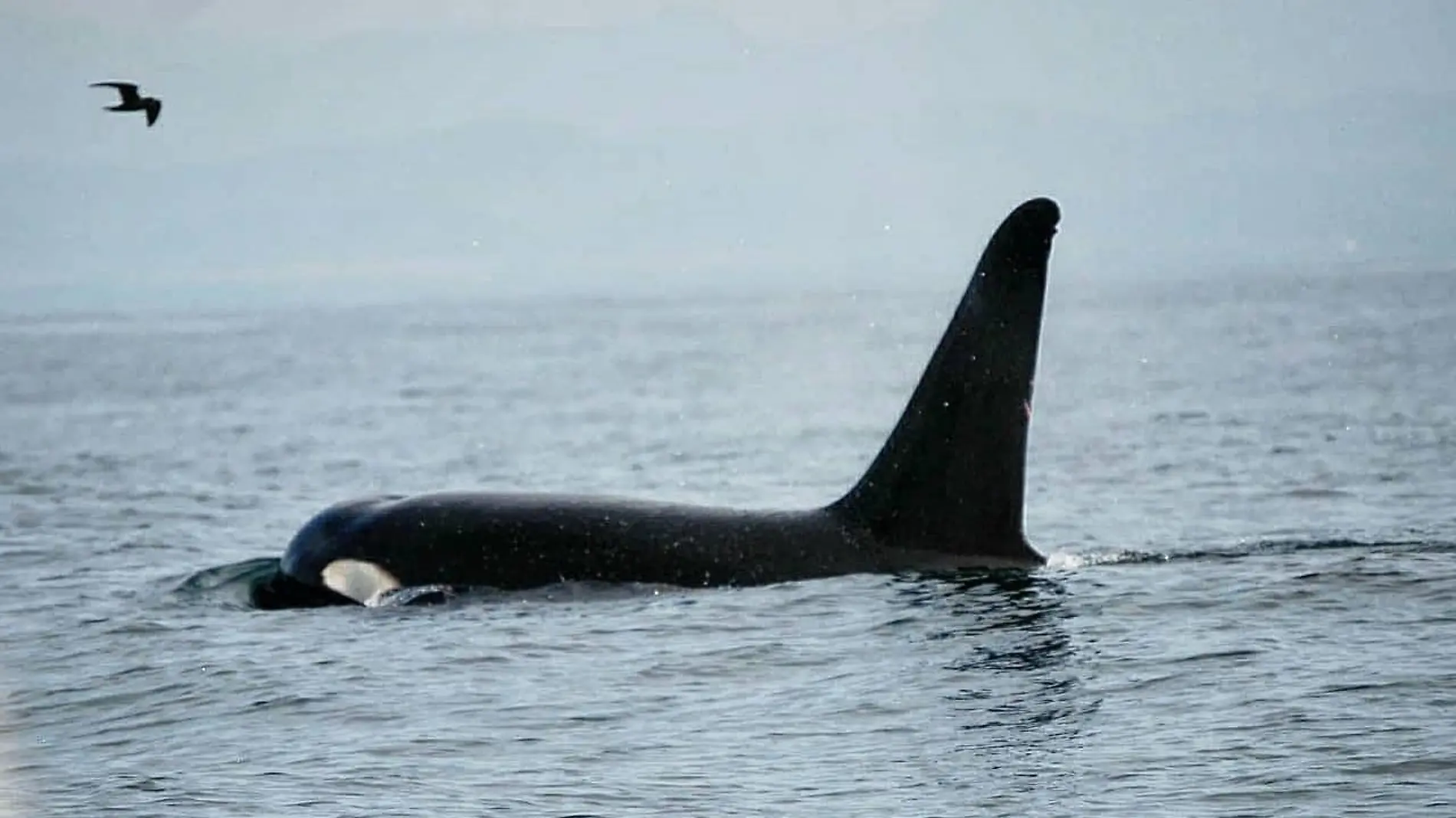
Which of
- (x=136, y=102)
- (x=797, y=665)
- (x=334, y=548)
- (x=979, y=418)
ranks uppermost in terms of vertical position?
(x=136, y=102)

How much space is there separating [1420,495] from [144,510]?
12.3 meters

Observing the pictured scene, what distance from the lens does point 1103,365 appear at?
5475cm

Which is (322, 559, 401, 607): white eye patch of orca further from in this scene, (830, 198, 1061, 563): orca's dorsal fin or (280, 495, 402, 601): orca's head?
(830, 198, 1061, 563): orca's dorsal fin

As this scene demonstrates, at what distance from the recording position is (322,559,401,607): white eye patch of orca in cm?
1481

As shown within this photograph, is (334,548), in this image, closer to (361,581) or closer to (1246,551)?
(361,581)

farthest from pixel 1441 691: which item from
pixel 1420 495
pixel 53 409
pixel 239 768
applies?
pixel 53 409

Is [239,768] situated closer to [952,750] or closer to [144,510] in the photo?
[952,750]

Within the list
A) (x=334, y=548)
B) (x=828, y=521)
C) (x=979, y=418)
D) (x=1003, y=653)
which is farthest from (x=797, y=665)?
(x=334, y=548)

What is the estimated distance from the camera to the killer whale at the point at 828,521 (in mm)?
14148

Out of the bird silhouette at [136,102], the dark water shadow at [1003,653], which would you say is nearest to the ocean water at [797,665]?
the dark water shadow at [1003,653]

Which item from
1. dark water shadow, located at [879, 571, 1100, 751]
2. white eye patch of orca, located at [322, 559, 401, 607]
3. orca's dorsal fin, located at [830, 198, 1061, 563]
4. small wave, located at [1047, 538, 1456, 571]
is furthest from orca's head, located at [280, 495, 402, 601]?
small wave, located at [1047, 538, 1456, 571]

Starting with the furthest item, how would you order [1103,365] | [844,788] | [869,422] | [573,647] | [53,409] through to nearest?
1. [1103,365]
2. [53,409]
3. [869,422]
4. [573,647]
5. [844,788]

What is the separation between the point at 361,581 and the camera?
48.8 ft

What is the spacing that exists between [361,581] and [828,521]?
111 inches
